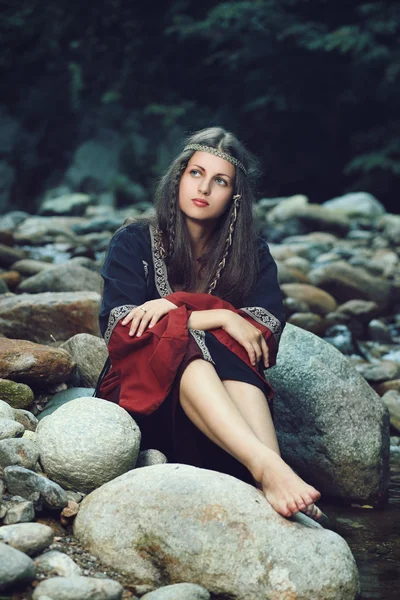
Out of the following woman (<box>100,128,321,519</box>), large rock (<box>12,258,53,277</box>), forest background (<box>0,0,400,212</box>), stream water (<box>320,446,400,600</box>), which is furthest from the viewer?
forest background (<box>0,0,400,212</box>)

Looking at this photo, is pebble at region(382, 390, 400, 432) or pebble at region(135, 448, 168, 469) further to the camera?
pebble at region(382, 390, 400, 432)

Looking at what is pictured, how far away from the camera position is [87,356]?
159 inches

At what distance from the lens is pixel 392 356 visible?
6691mm

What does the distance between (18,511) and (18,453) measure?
339 millimetres

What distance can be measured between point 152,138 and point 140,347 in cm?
1502

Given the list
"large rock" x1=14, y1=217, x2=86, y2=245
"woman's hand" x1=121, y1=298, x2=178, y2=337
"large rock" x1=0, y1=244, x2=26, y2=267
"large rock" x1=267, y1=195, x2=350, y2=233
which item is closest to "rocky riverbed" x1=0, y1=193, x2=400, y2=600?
"woman's hand" x1=121, y1=298, x2=178, y2=337

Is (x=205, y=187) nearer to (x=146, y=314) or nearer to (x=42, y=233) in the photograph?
(x=146, y=314)

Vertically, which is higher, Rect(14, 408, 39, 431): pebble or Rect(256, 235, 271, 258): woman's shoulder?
Rect(256, 235, 271, 258): woman's shoulder

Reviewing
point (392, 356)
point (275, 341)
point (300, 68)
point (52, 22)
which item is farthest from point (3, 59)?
point (275, 341)

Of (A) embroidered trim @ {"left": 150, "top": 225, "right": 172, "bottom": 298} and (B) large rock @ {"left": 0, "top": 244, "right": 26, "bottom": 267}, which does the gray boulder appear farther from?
(B) large rock @ {"left": 0, "top": 244, "right": 26, "bottom": 267}

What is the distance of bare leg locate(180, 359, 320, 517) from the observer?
2.52m

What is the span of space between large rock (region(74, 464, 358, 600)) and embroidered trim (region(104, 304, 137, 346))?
79 centimetres

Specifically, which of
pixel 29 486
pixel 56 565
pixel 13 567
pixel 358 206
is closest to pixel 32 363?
pixel 29 486

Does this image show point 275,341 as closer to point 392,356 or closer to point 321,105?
point 392,356
